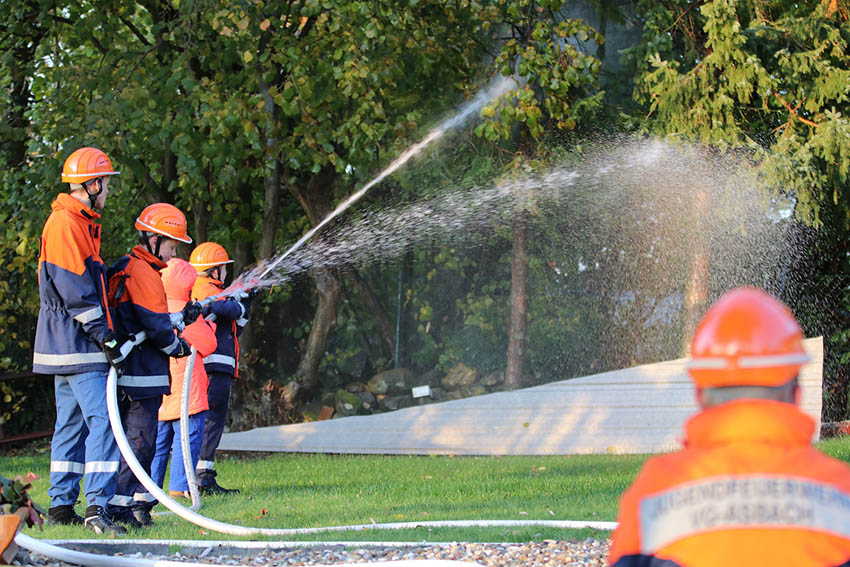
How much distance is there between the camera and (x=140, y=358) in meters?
5.95

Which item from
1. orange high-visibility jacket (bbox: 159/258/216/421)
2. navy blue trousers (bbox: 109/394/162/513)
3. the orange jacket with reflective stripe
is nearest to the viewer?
the orange jacket with reflective stripe

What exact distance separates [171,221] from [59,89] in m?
5.96

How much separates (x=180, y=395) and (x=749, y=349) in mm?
6110

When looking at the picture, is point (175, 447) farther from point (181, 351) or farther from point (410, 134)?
point (410, 134)

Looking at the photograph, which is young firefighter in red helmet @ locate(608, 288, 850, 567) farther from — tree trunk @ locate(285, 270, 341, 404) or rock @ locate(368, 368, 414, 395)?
rock @ locate(368, 368, 414, 395)

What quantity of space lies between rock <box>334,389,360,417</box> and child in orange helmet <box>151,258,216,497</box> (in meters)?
6.13

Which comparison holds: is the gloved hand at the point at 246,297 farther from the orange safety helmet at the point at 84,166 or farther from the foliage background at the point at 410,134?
the foliage background at the point at 410,134

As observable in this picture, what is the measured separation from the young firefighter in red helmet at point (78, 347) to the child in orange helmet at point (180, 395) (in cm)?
136

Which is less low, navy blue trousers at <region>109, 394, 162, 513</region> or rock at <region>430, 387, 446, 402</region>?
navy blue trousers at <region>109, 394, 162, 513</region>

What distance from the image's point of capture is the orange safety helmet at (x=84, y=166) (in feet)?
19.1

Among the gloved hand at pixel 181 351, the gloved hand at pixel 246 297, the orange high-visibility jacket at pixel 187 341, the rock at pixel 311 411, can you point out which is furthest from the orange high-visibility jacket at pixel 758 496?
the rock at pixel 311 411

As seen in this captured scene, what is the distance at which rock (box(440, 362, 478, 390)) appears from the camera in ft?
45.1

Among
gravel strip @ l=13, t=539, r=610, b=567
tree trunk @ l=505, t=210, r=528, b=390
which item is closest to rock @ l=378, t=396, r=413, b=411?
tree trunk @ l=505, t=210, r=528, b=390

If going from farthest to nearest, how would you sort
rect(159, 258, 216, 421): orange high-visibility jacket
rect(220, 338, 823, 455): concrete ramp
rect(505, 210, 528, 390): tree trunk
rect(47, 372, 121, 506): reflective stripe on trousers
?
rect(505, 210, 528, 390): tree trunk < rect(220, 338, 823, 455): concrete ramp < rect(159, 258, 216, 421): orange high-visibility jacket < rect(47, 372, 121, 506): reflective stripe on trousers
